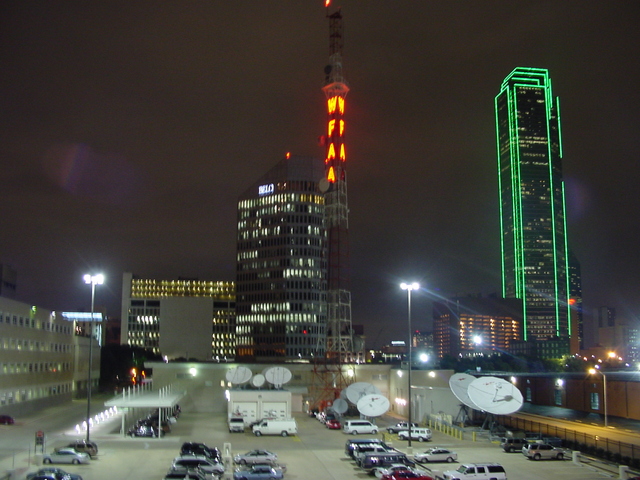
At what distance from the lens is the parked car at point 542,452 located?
40344 mm

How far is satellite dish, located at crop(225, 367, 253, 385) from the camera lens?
63.5 meters

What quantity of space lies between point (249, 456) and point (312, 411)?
33429mm

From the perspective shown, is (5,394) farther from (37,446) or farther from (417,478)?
(417,478)

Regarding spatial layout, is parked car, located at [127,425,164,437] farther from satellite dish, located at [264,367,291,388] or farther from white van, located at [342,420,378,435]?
satellite dish, located at [264,367,291,388]

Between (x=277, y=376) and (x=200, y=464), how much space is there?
98.5 ft

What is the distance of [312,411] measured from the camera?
2726 inches

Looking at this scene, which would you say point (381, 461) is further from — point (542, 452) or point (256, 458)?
point (542, 452)

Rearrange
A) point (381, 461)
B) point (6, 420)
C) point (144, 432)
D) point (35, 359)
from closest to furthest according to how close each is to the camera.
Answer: point (381, 461) < point (144, 432) < point (6, 420) < point (35, 359)

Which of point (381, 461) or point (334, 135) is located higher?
point (334, 135)

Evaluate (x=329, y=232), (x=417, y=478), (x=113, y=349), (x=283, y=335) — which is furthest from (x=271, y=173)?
(x=417, y=478)

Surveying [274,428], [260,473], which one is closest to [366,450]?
[260,473]

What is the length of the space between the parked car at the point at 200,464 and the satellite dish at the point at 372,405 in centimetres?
2104

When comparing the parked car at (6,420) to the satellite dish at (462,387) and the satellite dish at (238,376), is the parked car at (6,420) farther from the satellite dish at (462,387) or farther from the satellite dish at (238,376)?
the satellite dish at (462,387)

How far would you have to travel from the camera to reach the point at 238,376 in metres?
63.8
